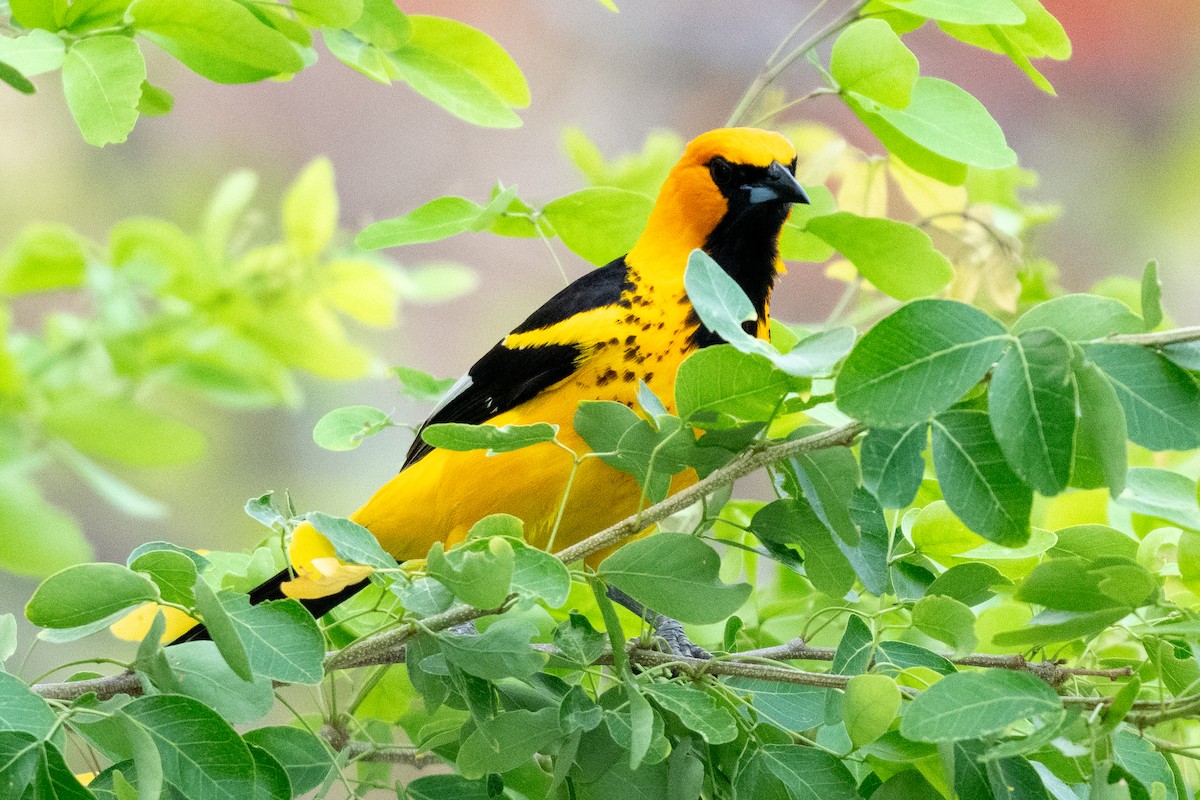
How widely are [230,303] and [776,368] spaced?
0.83 m

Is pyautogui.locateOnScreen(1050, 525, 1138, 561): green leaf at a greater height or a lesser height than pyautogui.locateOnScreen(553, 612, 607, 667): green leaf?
greater

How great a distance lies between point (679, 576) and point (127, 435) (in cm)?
58

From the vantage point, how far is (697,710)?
582mm

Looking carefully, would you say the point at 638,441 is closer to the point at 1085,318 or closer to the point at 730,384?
the point at 730,384

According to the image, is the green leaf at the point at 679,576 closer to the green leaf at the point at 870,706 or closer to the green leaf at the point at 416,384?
the green leaf at the point at 870,706

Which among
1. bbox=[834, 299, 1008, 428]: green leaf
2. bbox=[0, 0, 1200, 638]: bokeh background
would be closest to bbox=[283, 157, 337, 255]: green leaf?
bbox=[834, 299, 1008, 428]: green leaf

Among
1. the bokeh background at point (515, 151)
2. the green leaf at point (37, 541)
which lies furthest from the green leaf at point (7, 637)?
the bokeh background at point (515, 151)

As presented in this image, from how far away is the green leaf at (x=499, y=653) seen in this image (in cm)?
58

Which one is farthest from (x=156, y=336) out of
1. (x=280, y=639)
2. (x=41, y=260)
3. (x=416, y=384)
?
(x=280, y=639)

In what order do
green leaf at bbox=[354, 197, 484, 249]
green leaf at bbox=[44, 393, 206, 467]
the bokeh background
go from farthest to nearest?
1. the bokeh background
2. green leaf at bbox=[44, 393, 206, 467]
3. green leaf at bbox=[354, 197, 484, 249]

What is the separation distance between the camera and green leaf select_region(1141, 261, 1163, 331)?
0.52 metres

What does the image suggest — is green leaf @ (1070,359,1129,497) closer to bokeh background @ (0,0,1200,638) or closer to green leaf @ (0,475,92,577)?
green leaf @ (0,475,92,577)

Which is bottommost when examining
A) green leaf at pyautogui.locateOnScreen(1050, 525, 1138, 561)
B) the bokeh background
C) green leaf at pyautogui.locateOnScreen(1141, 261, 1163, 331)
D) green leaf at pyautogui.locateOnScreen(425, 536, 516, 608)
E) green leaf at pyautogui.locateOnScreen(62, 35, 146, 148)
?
the bokeh background

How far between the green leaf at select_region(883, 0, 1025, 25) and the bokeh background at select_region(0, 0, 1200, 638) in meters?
1.90
